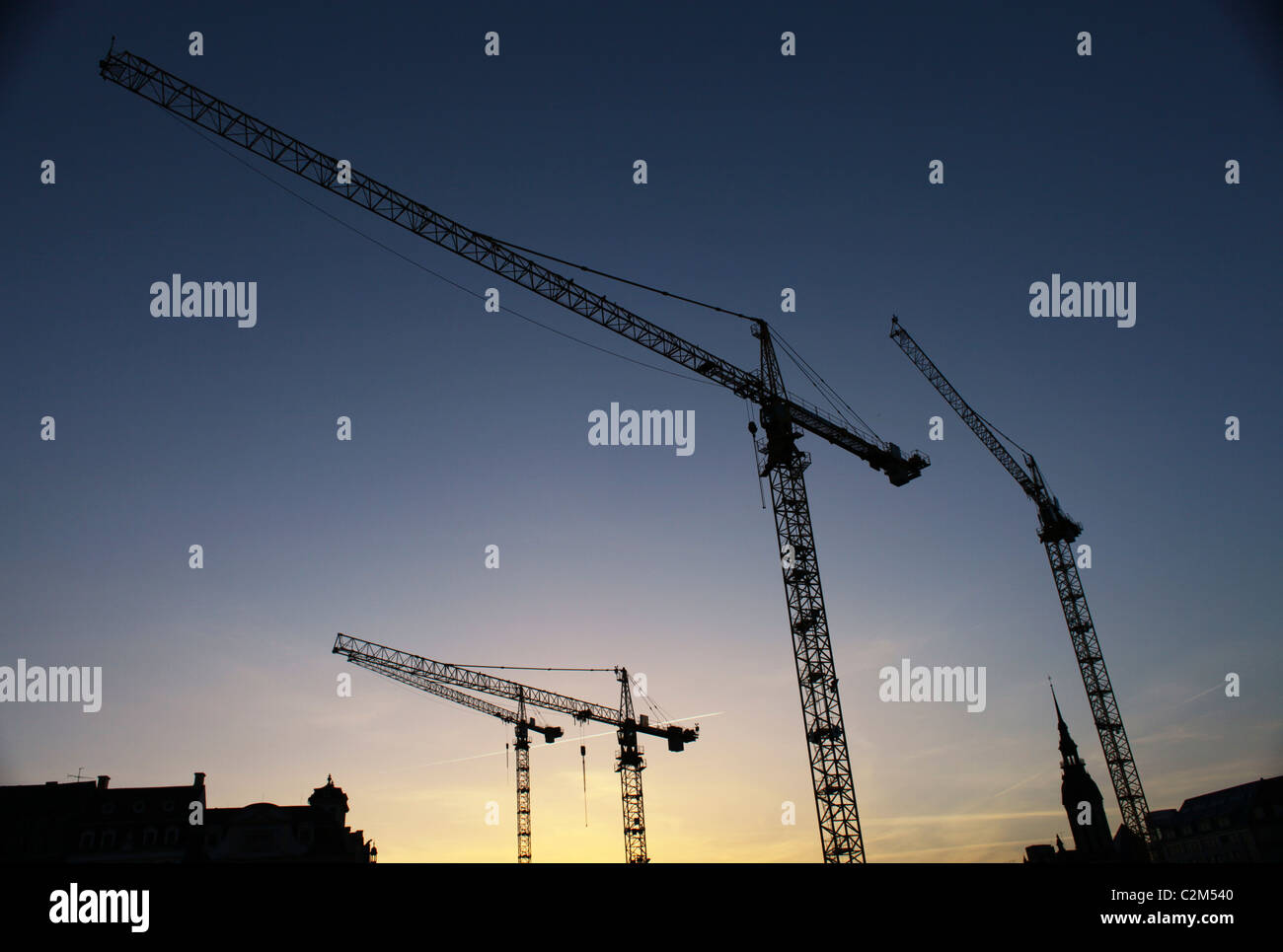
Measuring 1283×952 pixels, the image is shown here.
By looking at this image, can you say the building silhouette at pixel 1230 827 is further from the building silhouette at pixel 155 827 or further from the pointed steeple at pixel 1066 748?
the building silhouette at pixel 155 827

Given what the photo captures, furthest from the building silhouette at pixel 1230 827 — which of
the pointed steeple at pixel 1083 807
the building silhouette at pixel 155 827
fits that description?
the building silhouette at pixel 155 827

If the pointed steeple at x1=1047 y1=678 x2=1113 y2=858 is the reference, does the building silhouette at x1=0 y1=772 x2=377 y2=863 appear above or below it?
above

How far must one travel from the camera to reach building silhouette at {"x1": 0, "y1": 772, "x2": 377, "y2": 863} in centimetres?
5166

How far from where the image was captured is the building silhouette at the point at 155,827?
51.7 m

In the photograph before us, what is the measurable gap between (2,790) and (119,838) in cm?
772

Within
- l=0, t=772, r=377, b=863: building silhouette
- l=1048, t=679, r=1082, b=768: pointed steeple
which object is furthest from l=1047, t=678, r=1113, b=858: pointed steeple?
A: l=0, t=772, r=377, b=863: building silhouette

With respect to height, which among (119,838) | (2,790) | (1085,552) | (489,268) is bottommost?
(119,838)

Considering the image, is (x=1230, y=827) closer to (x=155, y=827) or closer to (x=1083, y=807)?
(x=1083, y=807)

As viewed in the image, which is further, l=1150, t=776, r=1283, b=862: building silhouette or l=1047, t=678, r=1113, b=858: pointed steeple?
l=1047, t=678, r=1113, b=858: pointed steeple

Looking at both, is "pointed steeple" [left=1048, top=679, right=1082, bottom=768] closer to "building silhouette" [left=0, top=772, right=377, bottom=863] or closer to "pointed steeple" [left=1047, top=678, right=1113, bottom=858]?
"pointed steeple" [left=1047, top=678, right=1113, bottom=858]

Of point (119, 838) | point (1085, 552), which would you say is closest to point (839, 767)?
point (1085, 552)

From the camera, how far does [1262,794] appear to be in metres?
79.3
